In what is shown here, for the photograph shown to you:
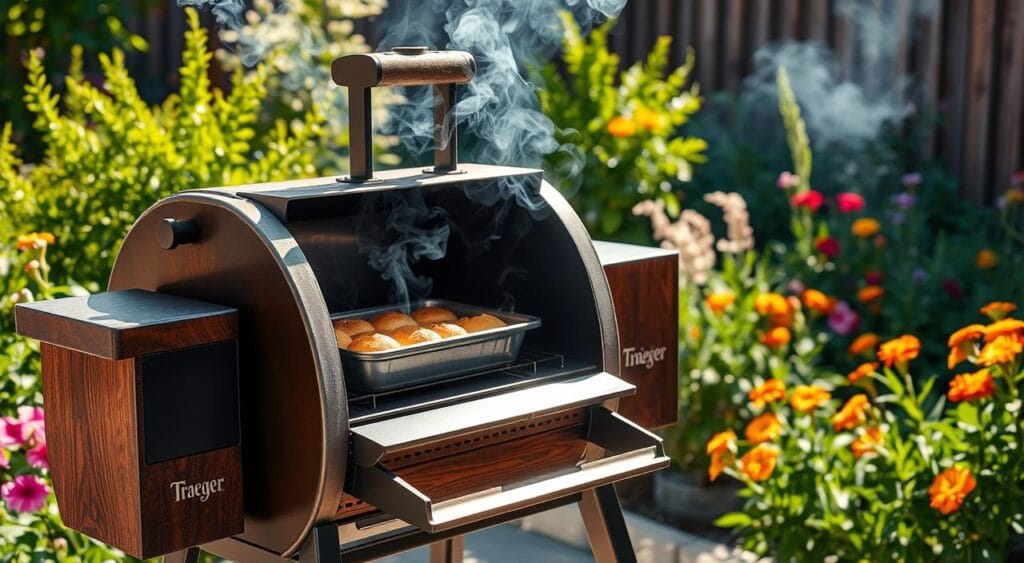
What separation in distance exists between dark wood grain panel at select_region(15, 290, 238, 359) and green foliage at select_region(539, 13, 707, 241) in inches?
93.1

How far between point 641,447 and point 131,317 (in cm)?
83

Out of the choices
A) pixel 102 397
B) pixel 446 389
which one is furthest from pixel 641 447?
pixel 102 397

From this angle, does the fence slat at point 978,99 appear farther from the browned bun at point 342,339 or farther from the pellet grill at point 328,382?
the browned bun at point 342,339

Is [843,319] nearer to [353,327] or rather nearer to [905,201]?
[905,201]

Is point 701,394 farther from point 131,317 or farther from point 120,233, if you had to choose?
point 131,317

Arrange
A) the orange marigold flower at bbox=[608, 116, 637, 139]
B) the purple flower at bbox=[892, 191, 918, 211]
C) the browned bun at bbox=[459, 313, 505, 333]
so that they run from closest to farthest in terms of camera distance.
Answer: the browned bun at bbox=[459, 313, 505, 333]
the orange marigold flower at bbox=[608, 116, 637, 139]
the purple flower at bbox=[892, 191, 918, 211]

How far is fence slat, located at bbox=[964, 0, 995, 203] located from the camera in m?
4.93

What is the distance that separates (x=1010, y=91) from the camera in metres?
4.89

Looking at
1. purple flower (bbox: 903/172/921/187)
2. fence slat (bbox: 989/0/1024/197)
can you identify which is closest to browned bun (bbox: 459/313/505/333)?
purple flower (bbox: 903/172/921/187)

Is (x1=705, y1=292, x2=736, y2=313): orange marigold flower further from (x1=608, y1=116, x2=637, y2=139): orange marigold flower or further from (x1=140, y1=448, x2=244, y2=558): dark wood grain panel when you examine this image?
(x1=140, y1=448, x2=244, y2=558): dark wood grain panel

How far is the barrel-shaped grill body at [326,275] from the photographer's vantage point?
2010 mm

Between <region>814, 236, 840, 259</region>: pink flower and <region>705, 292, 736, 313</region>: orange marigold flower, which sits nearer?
<region>705, 292, 736, 313</region>: orange marigold flower

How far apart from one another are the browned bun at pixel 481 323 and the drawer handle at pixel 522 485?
22cm

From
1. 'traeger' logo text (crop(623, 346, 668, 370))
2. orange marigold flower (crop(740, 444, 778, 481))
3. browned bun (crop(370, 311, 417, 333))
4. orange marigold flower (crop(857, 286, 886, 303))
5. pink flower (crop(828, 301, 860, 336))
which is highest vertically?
browned bun (crop(370, 311, 417, 333))
